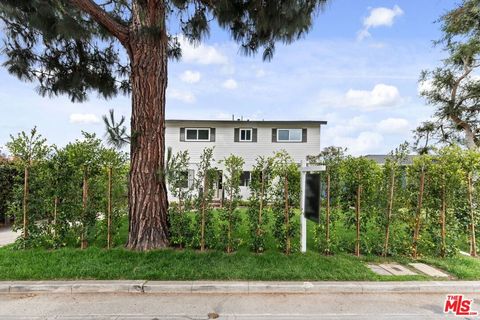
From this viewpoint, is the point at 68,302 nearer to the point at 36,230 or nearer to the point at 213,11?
the point at 36,230

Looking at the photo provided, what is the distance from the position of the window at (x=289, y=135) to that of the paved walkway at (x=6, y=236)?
500 inches

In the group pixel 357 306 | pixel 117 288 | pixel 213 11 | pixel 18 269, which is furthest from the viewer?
pixel 213 11

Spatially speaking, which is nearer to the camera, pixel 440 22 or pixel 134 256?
pixel 134 256

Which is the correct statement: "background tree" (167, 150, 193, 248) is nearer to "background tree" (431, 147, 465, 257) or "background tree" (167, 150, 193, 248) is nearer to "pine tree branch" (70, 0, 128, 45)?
"pine tree branch" (70, 0, 128, 45)

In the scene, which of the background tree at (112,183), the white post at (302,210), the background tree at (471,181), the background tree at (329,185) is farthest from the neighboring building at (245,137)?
the white post at (302,210)

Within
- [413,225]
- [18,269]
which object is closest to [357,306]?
[413,225]

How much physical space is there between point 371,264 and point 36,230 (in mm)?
5892

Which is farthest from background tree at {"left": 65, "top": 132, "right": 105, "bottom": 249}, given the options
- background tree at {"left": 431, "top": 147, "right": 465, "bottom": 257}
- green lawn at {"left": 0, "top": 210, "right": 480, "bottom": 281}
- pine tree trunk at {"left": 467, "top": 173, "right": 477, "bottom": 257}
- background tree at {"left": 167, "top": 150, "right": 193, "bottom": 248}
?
pine tree trunk at {"left": 467, "top": 173, "right": 477, "bottom": 257}

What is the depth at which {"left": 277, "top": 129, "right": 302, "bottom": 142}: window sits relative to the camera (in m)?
16.9

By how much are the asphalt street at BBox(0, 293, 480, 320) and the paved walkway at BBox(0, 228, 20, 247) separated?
3.40 m

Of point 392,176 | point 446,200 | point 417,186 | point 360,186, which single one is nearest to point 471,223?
point 446,200

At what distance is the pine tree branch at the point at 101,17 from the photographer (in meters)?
5.04

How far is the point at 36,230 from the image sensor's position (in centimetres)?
539

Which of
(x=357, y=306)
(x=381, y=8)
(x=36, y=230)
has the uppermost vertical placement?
(x=381, y=8)
